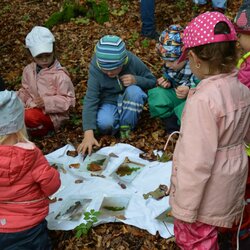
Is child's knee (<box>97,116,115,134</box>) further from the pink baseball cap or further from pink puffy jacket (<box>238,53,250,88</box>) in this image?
the pink baseball cap

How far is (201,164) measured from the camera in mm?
2197

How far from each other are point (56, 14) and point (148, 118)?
3544 mm

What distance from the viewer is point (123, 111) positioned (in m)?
4.26

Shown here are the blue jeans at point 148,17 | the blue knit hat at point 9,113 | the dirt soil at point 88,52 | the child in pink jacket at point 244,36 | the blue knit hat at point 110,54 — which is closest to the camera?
the blue knit hat at point 9,113

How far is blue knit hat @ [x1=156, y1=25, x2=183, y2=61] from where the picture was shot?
3.88 m

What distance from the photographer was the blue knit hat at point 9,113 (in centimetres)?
264

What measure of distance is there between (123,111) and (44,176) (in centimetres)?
162

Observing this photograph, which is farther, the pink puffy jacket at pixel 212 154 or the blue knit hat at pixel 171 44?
the blue knit hat at pixel 171 44

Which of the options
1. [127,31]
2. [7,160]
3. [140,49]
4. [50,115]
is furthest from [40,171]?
[127,31]

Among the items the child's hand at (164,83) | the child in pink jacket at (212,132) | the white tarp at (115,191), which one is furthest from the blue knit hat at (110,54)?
the child in pink jacket at (212,132)

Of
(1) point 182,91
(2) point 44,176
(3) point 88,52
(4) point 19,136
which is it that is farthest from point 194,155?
(3) point 88,52

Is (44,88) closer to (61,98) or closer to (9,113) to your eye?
(61,98)

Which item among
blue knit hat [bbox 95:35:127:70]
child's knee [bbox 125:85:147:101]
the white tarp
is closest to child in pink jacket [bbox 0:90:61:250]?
the white tarp

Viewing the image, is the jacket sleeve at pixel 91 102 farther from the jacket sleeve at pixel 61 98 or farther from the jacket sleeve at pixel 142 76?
the jacket sleeve at pixel 142 76
